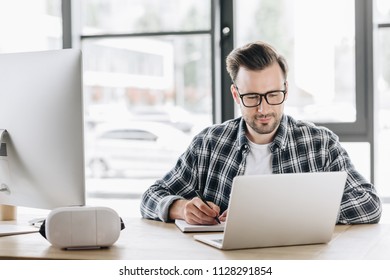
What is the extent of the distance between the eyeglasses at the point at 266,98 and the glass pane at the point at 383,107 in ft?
4.92

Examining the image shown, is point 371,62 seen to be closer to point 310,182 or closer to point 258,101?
point 258,101

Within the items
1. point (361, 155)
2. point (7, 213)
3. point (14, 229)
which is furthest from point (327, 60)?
point (14, 229)

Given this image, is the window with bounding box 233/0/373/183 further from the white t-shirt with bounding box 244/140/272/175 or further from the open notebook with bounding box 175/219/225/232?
the open notebook with bounding box 175/219/225/232

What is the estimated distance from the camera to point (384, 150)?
3.74m

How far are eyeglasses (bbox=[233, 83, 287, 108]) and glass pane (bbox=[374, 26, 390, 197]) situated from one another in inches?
59.1

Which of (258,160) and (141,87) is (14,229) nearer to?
(258,160)

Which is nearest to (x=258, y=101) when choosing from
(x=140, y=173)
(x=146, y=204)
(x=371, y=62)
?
(x=146, y=204)

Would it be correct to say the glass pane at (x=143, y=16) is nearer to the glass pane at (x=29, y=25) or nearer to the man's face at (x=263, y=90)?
the glass pane at (x=29, y=25)

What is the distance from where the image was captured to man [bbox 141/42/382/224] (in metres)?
2.29

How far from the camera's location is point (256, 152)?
254 centimetres

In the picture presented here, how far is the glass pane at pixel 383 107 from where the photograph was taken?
3.69m

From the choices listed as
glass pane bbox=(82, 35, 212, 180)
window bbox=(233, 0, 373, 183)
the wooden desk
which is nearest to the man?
the wooden desk
